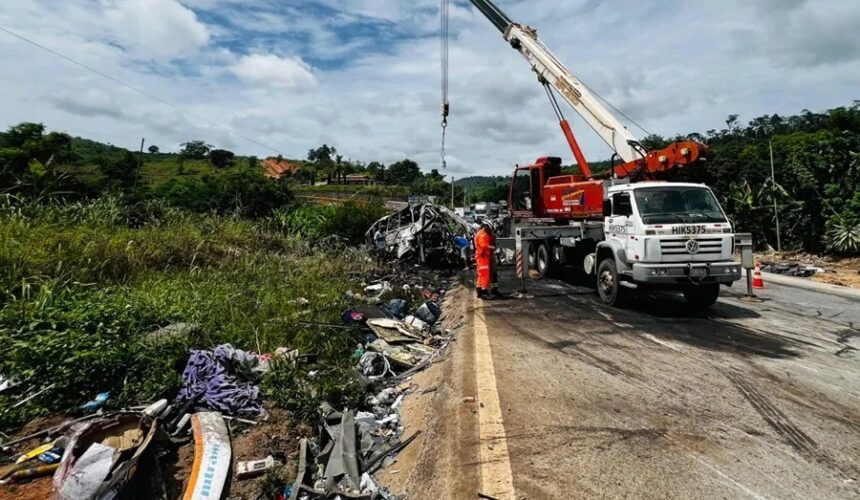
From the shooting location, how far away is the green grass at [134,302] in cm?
472

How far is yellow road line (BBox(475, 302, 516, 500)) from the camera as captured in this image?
3113mm

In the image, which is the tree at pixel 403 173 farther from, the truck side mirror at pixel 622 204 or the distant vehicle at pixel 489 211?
the truck side mirror at pixel 622 204

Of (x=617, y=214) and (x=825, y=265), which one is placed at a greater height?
(x=617, y=214)

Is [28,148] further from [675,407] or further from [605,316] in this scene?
[675,407]

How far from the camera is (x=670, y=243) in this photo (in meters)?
8.35

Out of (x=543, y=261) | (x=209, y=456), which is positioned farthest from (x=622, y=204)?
(x=209, y=456)

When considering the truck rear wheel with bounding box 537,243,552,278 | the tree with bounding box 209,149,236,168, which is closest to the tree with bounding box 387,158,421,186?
the tree with bounding box 209,149,236,168

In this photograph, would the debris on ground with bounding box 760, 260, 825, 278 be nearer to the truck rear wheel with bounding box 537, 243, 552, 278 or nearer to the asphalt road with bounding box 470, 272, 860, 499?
the truck rear wheel with bounding box 537, 243, 552, 278

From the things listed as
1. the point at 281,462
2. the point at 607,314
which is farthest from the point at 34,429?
the point at 607,314

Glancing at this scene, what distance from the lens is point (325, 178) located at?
9531cm

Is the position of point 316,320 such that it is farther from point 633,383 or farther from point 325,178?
point 325,178

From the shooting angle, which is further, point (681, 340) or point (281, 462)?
point (681, 340)

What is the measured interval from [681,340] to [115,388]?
6.89 metres

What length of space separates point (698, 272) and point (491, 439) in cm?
619
